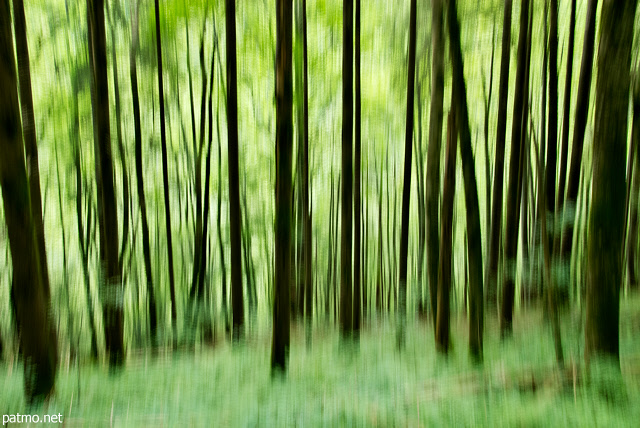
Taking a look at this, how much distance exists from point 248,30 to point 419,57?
94.0 inches

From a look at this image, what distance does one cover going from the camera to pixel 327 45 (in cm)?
587

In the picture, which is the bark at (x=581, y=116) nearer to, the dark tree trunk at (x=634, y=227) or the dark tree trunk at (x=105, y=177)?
the dark tree trunk at (x=634, y=227)

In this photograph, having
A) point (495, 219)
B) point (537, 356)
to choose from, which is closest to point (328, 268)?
point (495, 219)

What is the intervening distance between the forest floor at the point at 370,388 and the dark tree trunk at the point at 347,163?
665 mm

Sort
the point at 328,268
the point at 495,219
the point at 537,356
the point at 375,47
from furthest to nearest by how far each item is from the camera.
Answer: the point at 328,268 < the point at 375,47 < the point at 495,219 < the point at 537,356

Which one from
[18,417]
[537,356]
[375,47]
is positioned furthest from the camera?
[375,47]

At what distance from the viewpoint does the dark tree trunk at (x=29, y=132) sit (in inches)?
110

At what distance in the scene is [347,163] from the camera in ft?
14.2

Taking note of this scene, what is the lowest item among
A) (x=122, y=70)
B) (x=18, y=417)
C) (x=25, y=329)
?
(x=18, y=417)

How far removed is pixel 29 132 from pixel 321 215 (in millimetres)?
4838

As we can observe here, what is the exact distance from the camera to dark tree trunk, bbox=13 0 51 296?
2.80m

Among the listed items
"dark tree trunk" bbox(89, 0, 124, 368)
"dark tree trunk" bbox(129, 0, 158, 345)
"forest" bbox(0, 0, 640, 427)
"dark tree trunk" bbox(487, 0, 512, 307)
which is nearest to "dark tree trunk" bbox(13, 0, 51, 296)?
"forest" bbox(0, 0, 640, 427)

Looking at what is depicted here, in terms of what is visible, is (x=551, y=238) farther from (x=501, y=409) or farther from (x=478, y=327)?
(x=501, y=409)

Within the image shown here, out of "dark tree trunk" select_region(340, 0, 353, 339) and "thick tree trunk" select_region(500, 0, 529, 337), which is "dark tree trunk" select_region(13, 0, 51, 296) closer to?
"dark tree trunk" select_region(340, 0, 353, 339)
